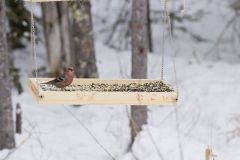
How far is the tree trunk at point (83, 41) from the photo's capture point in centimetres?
900

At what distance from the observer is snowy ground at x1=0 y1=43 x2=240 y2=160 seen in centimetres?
677

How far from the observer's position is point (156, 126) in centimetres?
762

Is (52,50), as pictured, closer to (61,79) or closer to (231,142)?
(231,142)

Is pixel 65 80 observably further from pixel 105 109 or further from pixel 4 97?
pixel 105 109

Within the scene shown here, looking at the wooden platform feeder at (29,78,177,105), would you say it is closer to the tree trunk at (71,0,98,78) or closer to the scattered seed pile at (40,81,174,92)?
the scattered seed pile at (40,81,174,92)

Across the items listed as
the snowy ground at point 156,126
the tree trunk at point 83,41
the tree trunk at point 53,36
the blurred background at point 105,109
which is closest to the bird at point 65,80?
the blurred background at point 105,109

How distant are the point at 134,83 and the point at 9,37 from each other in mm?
5478

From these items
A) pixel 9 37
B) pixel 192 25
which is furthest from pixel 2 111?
pixel 192 25

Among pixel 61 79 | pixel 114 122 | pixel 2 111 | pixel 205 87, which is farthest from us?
pixel 205 87

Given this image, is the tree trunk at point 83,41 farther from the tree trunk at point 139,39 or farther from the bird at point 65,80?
the bird at point 65,80

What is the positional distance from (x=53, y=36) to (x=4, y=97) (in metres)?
3.63

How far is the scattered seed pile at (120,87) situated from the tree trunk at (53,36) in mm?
5040

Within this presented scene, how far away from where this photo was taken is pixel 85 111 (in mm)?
8820

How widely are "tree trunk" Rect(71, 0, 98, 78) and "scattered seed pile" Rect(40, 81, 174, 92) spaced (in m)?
4.16
